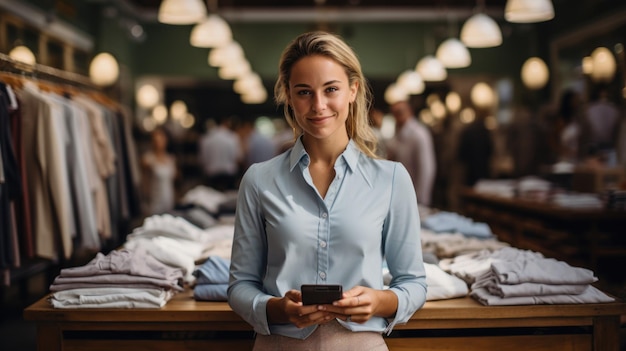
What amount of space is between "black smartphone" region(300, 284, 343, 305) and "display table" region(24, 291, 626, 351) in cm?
86

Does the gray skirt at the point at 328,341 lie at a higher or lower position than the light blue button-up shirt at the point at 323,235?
lower

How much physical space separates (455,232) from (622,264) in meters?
2.79

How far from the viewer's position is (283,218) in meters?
2.19

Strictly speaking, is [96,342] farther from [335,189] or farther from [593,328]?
[593,328]

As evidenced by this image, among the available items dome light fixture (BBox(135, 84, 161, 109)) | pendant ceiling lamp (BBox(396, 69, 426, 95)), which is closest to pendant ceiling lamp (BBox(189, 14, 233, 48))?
pendant ceiling lamp (BBox(396, 69, 426, 95))

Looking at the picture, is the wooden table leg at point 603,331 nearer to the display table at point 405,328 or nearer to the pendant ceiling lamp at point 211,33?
A: the display table at point 405,328

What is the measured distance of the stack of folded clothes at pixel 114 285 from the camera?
2783 mm

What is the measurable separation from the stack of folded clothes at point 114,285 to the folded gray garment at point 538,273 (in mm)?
1324

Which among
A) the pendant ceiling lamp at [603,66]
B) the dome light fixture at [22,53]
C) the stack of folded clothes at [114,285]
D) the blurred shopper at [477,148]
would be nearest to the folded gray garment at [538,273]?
the stack of folded clothes at [114,285]

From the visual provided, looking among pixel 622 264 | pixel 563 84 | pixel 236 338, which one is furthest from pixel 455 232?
pixel 563 84

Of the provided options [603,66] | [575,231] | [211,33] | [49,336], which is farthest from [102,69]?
[49,336]

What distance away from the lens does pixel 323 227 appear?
2180 mm

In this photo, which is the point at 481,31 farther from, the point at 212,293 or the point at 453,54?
the point at 212,293

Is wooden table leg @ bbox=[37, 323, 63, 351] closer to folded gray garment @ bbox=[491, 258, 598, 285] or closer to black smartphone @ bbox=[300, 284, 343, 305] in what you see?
black smartphone @ bbox=[300, 284, 343, 305]
